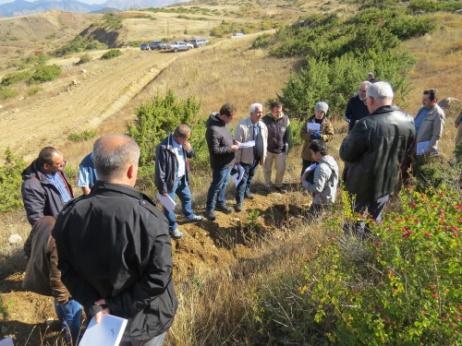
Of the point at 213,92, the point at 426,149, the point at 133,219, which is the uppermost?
the point at 133,219

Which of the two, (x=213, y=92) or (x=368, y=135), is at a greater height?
(x=368, y=135)

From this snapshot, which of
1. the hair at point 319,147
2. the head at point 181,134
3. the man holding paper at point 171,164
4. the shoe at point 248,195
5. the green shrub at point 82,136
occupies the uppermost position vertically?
the head at point 181,134

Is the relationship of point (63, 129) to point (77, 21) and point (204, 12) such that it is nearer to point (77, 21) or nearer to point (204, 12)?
point (204, 12)

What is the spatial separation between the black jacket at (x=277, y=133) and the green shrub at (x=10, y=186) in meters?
6.25

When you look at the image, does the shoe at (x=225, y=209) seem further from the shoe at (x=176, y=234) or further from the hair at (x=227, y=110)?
the hair at (x=227, y=110)

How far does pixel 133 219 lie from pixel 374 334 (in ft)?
4.43

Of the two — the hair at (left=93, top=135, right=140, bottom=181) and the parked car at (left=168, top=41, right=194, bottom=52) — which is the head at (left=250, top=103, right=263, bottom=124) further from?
the parked car at (left=168, top=41, right=194, bottom=52)

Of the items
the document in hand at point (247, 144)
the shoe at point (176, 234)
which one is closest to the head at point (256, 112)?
the document in hand at point (247, 144)

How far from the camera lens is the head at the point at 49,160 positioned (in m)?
3.72

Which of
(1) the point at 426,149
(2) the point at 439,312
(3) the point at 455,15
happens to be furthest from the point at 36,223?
(3) the point at 455,15

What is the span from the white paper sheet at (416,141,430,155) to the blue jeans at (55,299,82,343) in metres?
4.90

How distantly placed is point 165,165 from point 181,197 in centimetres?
74

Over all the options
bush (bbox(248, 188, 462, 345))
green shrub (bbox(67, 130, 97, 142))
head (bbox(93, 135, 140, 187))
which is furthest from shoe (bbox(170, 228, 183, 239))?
green shrub (bbox(67, 130, 97, 142))

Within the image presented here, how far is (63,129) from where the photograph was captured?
68.7ft
